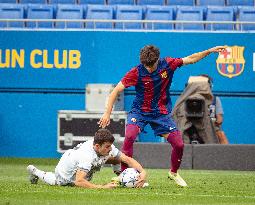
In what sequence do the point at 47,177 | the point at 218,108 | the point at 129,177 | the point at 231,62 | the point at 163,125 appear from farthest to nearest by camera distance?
the point at 231,62 < the point at 218,108 < the point at 163,125 < the point at 47,177 < the point at 129,177

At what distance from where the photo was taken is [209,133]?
21.0 metres

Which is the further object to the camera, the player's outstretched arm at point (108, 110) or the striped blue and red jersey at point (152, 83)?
the striped blue and red jersey at point (152, 83)

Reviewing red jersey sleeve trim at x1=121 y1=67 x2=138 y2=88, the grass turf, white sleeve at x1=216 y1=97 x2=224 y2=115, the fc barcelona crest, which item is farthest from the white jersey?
the fc barcelona crest

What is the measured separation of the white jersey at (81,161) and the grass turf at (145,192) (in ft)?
0.72

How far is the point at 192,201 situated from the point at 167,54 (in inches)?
457

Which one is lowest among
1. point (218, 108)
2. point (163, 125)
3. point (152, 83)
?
point (218, 108)

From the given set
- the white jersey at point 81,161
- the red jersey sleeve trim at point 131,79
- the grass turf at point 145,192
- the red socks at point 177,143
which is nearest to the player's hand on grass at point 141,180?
the grass turf at point 145,192

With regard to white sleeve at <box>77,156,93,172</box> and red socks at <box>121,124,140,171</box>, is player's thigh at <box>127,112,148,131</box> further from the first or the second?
white sleeve at <box>77,156,93,172</box>

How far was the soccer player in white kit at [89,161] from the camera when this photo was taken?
13242mm

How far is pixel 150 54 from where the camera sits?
13.9 metres

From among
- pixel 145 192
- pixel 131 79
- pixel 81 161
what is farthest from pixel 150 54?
pixel 145 192

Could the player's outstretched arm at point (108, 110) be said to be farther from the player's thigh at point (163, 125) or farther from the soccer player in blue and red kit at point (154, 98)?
the player's thigh at point (163, 125)

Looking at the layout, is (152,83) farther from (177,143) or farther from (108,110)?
(177,143)

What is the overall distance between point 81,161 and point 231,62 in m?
10.8
